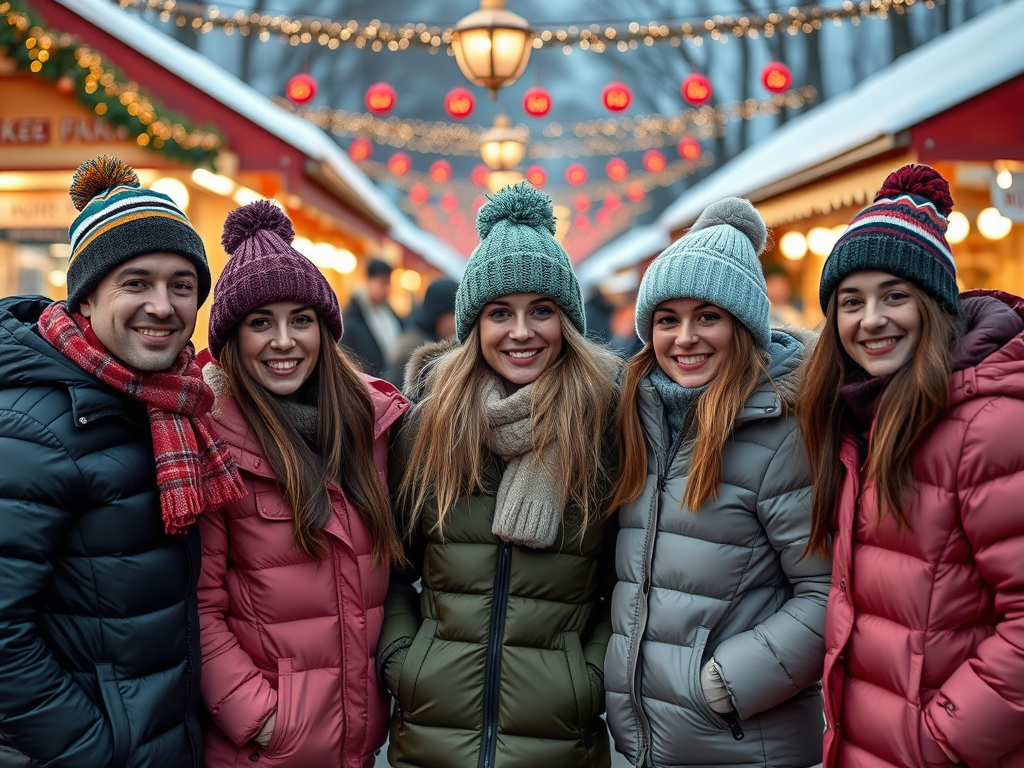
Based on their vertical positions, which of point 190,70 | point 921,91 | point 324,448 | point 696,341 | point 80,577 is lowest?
point 80,577

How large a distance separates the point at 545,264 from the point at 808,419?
0.91 meters

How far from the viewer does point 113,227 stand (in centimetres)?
254

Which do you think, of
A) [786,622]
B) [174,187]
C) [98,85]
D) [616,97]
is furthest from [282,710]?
[616,97]

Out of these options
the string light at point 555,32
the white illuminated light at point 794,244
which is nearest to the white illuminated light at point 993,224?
the string light at point 555,32

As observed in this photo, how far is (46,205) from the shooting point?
9.00 meters

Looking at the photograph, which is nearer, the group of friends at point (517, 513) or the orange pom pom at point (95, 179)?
the group of friends at point (517, 513)

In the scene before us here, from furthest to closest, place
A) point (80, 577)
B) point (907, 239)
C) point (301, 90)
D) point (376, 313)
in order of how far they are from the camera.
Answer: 1. point (301, 90)
2. point (376, 313)
3. point (907, 239)
4. point (80, 577)

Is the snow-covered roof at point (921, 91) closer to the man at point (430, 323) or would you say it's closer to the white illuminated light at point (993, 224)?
the white illuminated light at point (993, 224)

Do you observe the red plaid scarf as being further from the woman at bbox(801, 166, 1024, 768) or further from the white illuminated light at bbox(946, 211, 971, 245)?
the white illuminated light at bbox(946, 211, 971, 245)

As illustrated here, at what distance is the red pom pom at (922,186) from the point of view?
260 cm

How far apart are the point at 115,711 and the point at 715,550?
61.5 inches

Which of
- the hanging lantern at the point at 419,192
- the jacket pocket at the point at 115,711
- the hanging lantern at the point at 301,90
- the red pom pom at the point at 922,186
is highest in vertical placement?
the hanging lantern at the point at 419,192

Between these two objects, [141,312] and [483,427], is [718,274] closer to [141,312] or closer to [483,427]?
[483,427]

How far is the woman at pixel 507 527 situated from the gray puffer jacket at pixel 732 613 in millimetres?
163
